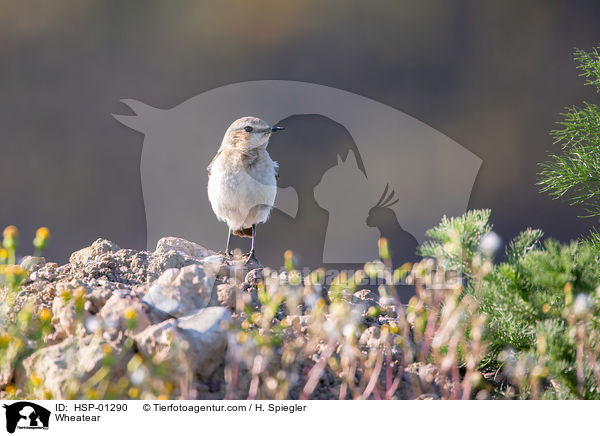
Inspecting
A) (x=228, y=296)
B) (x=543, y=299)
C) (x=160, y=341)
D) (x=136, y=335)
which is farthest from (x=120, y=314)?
(x=543, y=299)

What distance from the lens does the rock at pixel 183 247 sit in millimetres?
2976

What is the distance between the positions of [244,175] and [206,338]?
6.66 ft

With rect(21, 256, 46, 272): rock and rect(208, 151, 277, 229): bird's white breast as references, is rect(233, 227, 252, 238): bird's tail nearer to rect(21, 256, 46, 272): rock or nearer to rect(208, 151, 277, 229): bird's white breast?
rect(208, 151, 277, 229): bird's white breast

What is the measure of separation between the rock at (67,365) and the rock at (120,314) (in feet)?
0.20

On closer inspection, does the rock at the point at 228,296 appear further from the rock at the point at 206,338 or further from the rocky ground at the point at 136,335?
the rock at the point at 206,338

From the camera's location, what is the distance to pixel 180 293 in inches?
74.1

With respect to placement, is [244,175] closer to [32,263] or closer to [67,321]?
[32,263]

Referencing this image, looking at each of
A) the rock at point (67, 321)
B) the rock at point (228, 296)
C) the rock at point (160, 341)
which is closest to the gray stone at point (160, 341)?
the rock at point (160, 341)

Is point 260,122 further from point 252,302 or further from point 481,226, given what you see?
point 481,226

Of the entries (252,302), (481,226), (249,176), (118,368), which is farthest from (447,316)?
(249,176)

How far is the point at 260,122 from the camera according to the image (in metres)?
3.57

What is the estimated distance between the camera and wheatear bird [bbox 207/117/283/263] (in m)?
3.59

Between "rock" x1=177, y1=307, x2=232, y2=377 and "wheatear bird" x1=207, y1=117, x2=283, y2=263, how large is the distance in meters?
1.82

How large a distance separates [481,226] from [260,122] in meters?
2.10
